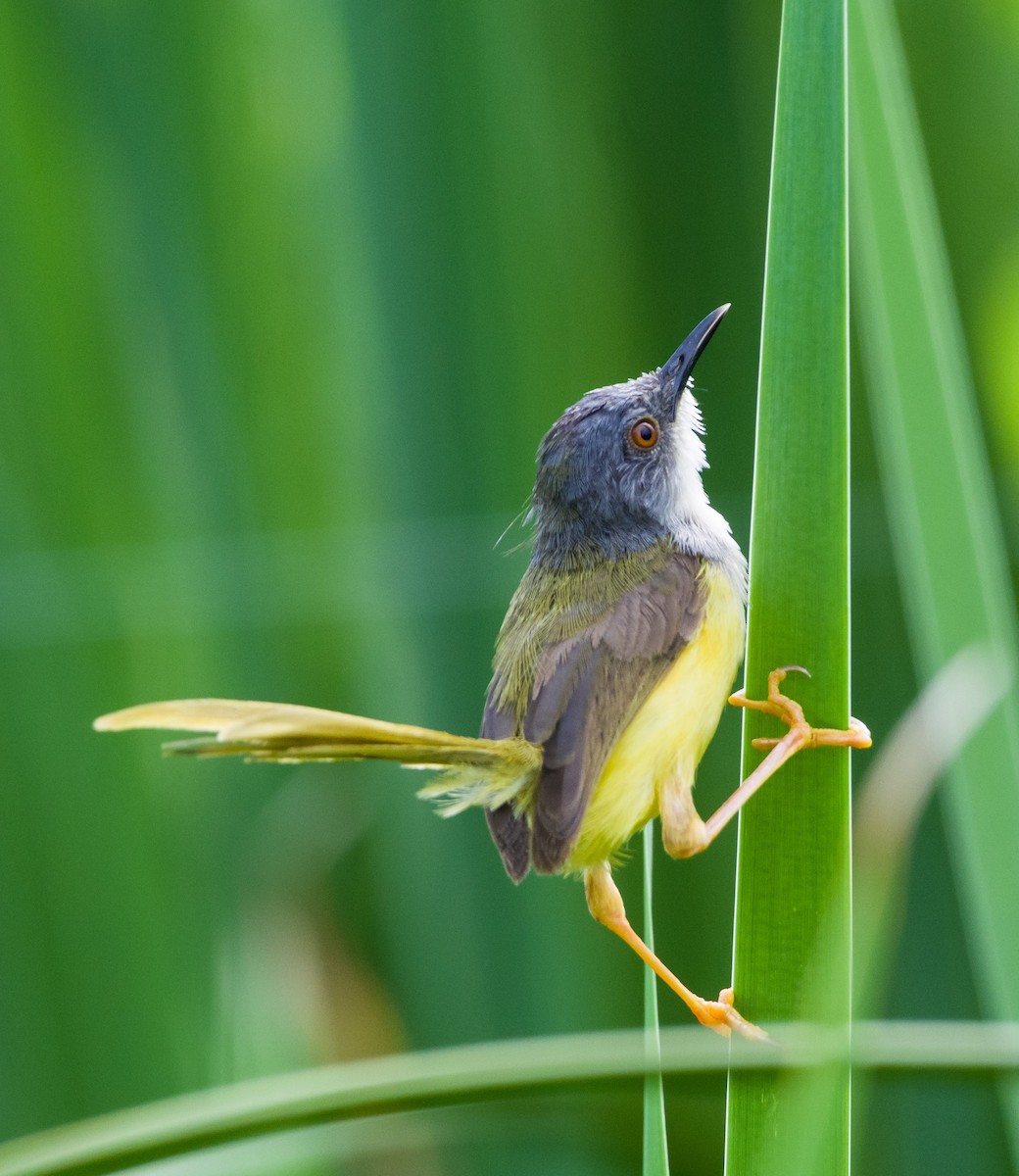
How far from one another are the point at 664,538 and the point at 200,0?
43.8 inches

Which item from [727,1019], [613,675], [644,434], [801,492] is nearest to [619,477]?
[644,434]

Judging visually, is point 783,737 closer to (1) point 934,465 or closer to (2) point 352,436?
(1) point 934,465

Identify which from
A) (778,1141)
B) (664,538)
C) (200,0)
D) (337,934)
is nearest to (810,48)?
(664,538)

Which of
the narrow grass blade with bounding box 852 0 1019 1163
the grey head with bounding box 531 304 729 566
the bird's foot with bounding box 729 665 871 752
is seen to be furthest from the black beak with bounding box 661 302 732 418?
the bird's foot with bounding box 729 665 871 752

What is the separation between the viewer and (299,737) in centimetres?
81

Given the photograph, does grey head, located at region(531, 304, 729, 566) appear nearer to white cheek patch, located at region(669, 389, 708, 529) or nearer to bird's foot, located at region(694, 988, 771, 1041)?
white cheek patch, located at region(669, 389, 708, 529)

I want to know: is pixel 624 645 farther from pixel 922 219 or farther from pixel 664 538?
pixel 922 219

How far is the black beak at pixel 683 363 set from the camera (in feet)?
4.01

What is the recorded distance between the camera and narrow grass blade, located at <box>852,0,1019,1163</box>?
3.54ft

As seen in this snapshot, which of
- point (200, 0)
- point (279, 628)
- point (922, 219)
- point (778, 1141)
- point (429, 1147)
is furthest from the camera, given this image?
point (279, 628)

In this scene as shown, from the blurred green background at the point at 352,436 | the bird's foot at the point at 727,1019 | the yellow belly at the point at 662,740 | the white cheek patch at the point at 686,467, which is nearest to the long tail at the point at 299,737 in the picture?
the yellow belly at the point at 662,740

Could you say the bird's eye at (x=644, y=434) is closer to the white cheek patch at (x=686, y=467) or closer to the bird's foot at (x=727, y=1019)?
the white cheek patch at (x=686, y=467)

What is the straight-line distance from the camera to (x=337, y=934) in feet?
6.99

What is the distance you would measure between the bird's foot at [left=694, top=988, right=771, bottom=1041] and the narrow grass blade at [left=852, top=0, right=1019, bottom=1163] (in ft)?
0.79
